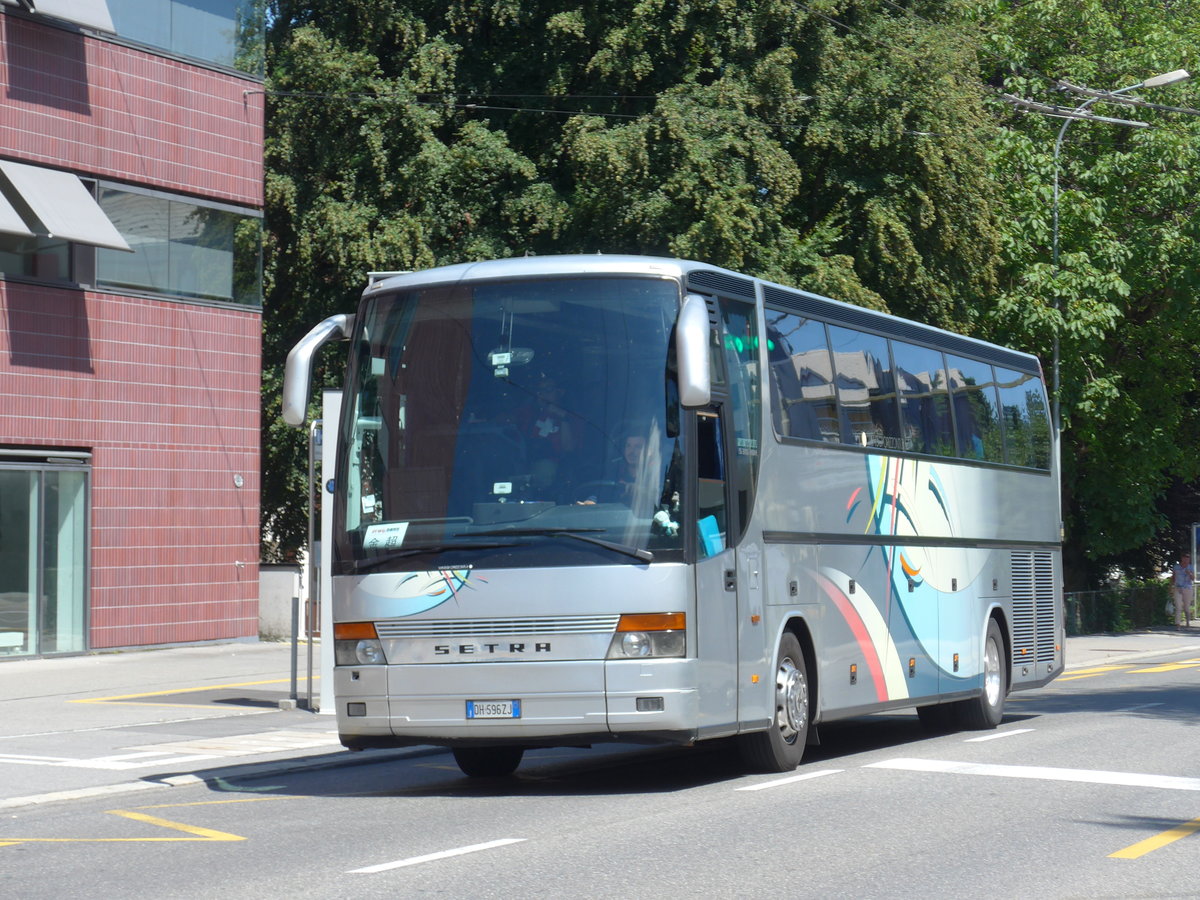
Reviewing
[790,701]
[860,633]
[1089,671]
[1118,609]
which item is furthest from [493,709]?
[1118,609]

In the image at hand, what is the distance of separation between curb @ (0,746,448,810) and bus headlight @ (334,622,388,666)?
5.63 feet

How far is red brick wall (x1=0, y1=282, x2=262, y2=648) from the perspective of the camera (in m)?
23.2

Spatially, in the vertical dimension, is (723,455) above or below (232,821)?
above

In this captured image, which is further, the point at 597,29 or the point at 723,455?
the point at 597,29

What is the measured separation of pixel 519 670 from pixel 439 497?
47.5 inches

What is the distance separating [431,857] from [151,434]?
58.2 feet

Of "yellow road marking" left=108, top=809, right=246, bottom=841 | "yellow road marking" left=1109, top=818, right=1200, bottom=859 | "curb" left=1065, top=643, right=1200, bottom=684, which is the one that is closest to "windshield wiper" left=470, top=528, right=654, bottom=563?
"yellow road marking" left=108, top=809, right=246, bottom=841

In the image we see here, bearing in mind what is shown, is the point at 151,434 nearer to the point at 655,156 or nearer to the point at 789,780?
the point at 655,156

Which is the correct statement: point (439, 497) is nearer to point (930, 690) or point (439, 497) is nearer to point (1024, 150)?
point (930, 690)

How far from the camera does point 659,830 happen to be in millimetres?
9242

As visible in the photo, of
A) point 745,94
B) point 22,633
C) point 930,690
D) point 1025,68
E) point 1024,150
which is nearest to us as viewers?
point 930,690

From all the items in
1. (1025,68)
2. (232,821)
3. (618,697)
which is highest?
(1025,68)

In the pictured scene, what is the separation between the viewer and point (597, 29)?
2941 centimetres

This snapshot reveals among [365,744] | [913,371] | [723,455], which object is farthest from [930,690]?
[365,744]
